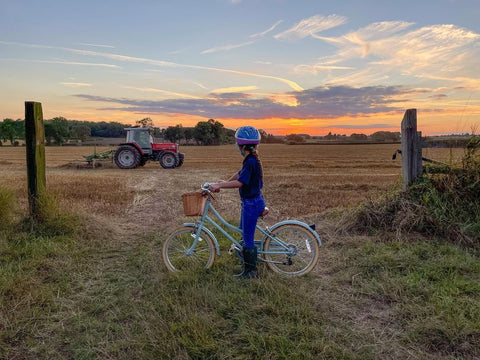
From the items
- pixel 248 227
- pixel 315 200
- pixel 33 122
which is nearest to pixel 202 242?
pixel 248 227

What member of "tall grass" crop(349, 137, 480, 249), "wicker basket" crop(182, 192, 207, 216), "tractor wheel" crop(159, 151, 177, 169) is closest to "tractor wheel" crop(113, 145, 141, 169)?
"tractor wheel" crop(159, 151, 177, 169)

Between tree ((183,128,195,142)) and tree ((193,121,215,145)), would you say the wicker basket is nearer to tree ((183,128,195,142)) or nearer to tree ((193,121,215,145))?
tree ((193,121,215,145))

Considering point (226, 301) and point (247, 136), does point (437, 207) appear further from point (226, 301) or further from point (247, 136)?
point (226, 301)

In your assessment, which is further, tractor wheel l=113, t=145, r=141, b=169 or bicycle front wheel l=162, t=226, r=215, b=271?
tractor wheel l=113, t=145, r=141, b=169

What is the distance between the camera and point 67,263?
16.0 ft

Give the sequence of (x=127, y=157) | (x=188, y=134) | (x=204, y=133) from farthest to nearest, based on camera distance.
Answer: (x=188, y=134) < (x=204, y=133) < (x=127, y=157)

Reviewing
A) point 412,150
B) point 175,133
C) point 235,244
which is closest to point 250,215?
point 235,244

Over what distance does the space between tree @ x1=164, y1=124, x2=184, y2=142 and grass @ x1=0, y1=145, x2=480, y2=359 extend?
62.0 meters

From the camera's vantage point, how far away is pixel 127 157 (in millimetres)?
20641

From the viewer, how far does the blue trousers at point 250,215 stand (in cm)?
404

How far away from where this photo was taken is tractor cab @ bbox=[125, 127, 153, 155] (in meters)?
21.0

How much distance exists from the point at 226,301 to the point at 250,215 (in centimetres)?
100

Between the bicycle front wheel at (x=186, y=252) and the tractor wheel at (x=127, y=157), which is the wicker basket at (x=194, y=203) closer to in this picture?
the bicycle front wheel at (x=186, y=252)

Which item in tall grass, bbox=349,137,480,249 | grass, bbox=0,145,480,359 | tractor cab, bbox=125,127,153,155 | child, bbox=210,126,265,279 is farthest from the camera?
tractor cab, bbox=125,127,153,155
